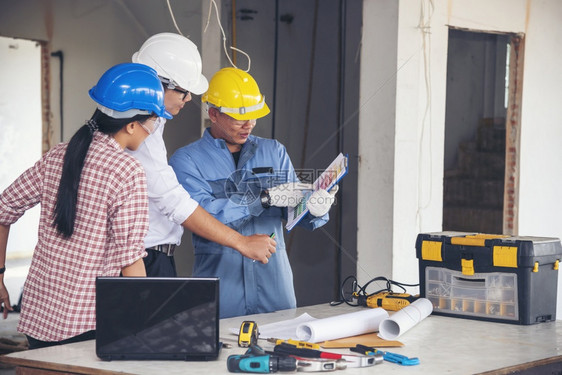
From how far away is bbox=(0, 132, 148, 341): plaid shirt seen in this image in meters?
2.11

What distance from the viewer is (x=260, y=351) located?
6.27 feet

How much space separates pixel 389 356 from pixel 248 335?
1.36 feet

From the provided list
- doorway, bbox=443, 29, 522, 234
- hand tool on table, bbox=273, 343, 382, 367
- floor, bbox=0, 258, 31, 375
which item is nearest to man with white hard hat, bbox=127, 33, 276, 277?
hand tool on table, bbox=273, 343, 382, 367

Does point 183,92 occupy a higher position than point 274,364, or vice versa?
point 183,92

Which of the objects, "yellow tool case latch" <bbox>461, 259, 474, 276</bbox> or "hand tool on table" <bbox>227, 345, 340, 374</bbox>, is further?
"yellow tool case latch" <bbox>461, 259, 474, 276</bbox>

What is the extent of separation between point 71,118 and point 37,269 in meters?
3.66

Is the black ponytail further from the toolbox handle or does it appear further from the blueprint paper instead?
the toolbox handle

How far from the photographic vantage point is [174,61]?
9.55 ft

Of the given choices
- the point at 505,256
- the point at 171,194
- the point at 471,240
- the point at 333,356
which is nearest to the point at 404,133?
the point at 471,240

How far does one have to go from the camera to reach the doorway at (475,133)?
275 inches

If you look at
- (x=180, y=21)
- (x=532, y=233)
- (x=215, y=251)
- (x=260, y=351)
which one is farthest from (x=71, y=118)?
(x=260, y=351)

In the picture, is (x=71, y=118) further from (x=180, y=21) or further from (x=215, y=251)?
(x=215, y=251)

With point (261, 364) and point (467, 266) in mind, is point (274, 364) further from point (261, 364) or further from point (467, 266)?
point (467, 266)

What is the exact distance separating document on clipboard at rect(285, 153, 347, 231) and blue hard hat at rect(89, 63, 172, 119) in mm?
690
